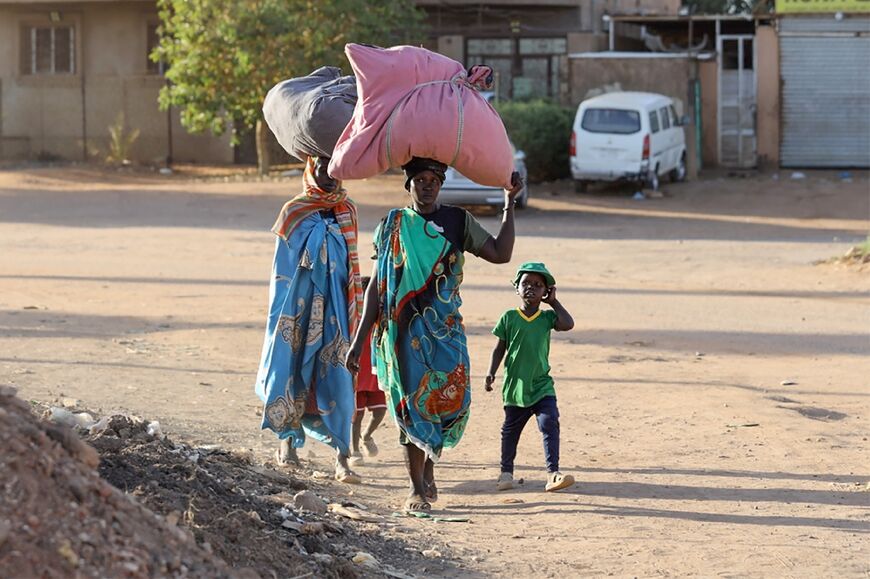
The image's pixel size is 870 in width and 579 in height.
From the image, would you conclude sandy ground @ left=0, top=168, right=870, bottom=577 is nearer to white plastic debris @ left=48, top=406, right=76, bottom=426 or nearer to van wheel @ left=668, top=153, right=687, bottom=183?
white plastic debris @ left=48, top=406, right=76, bottom=426

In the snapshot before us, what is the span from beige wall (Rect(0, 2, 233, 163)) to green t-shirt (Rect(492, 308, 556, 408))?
2431 centimetres

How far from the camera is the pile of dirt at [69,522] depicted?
355cm

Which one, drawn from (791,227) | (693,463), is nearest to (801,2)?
(791,227)

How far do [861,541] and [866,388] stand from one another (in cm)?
356

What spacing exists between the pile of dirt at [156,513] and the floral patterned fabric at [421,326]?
0.47m

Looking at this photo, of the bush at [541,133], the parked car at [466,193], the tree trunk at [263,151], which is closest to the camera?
the parked car at [466,193]

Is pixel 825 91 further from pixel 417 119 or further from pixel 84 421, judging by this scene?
pixel 84 421

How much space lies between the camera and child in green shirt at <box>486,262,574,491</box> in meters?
6.27

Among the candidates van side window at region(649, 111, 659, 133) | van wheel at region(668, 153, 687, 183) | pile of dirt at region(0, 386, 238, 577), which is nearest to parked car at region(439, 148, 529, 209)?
van side window at region(649, 111, 659, 133)

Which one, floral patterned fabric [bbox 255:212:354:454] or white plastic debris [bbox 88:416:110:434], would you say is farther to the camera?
floral patterned fabric [bbox 255:212:354:454]

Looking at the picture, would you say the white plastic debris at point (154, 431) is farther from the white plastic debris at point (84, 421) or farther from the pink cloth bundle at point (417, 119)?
the pink cloth bundle at point (417, 119)

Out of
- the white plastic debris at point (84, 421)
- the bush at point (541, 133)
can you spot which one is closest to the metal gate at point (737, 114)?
the bush at point (541, 133)

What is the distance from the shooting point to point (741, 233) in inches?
782

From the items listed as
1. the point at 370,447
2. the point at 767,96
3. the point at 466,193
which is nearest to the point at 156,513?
the point at 370,447
